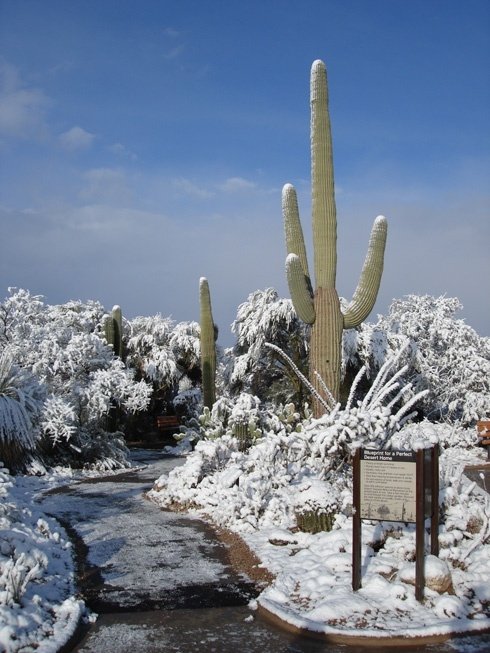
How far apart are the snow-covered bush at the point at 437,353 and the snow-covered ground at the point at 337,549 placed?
31.3 ft

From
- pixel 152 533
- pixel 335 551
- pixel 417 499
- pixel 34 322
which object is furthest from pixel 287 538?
pixel 34 322

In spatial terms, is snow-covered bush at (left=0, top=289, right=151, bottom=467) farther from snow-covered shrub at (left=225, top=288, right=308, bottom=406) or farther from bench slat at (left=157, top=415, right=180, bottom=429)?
bench slat at (left=157, top=415, right=180, bottom=429)

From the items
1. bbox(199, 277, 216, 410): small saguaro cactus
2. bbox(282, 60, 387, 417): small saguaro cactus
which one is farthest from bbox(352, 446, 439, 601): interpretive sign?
bbox(199, 277, 216, 410): small saguaro cactus

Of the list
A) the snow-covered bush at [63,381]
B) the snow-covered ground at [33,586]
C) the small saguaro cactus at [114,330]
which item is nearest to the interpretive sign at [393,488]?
the snow-covered ground at [33,586]

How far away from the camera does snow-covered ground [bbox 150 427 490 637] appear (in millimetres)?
5375

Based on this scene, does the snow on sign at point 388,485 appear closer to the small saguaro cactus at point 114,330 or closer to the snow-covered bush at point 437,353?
the snow-covered bush at point 437,353

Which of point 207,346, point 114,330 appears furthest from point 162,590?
point 114,330

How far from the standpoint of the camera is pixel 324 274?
12.3 metres

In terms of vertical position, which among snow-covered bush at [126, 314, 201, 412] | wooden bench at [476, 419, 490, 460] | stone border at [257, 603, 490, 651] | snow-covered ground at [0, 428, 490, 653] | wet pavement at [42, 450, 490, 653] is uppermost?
snow-covered bush at [126, 314, 201, 412]

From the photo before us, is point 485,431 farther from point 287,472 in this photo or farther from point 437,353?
point 287,472

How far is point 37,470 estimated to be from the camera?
13.3 m

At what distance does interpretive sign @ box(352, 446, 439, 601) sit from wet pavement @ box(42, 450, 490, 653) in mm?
1140

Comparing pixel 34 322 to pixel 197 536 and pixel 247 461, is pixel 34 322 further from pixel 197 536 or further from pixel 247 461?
pixel 197 536

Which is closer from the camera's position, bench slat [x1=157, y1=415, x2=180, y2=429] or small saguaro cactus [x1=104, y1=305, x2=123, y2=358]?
small saguaro cactus [x1=104, y1=305, x2=123, y2=358]
